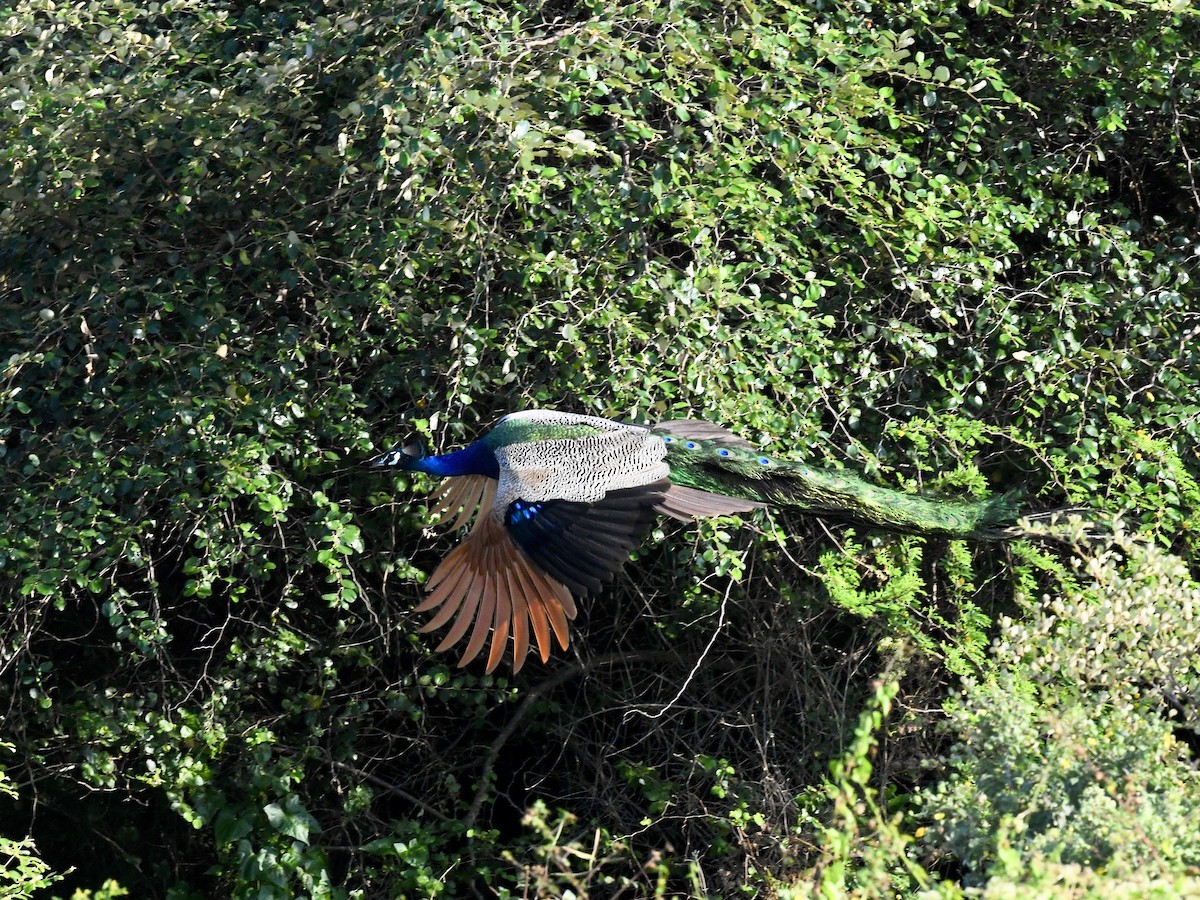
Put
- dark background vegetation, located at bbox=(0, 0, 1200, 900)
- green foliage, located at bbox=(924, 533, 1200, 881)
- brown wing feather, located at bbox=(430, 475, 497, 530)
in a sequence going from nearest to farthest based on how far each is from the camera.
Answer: green foliage, located at bbox=(924, 533, 1200, 881) → dark background vegetation, located at bbox=(0, 0, 1200, 900) → brown wing feather, located at bbox=(430, 475, 497, 530)

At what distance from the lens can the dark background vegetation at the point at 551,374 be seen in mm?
3859

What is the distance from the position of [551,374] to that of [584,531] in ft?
1.75

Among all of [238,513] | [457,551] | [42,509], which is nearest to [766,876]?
[457,551]

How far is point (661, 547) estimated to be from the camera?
4.30 meters

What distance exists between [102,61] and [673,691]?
262 cm

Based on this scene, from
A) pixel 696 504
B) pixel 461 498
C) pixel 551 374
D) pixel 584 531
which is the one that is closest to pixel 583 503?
pixel 584 531

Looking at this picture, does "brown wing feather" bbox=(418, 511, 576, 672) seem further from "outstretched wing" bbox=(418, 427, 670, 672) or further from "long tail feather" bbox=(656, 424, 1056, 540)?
"long tail feather" bbox=(656, 424, 1056, 540)

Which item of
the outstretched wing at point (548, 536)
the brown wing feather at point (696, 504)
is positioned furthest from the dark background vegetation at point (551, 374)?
the outstretched wing at point (548, 536)

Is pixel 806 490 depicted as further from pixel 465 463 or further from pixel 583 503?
pixel 465 463

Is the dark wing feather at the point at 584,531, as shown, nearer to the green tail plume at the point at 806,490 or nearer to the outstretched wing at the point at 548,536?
the outstretched wing at the point at 548,536

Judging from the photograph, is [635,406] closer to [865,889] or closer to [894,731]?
[894,731]

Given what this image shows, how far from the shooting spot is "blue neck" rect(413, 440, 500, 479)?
13.0 ft

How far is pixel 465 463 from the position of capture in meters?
4.00

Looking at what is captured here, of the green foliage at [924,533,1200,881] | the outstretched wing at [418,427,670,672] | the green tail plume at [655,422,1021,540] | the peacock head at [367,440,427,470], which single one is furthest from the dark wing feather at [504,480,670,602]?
the green foliage at [924,533,1200,881]
